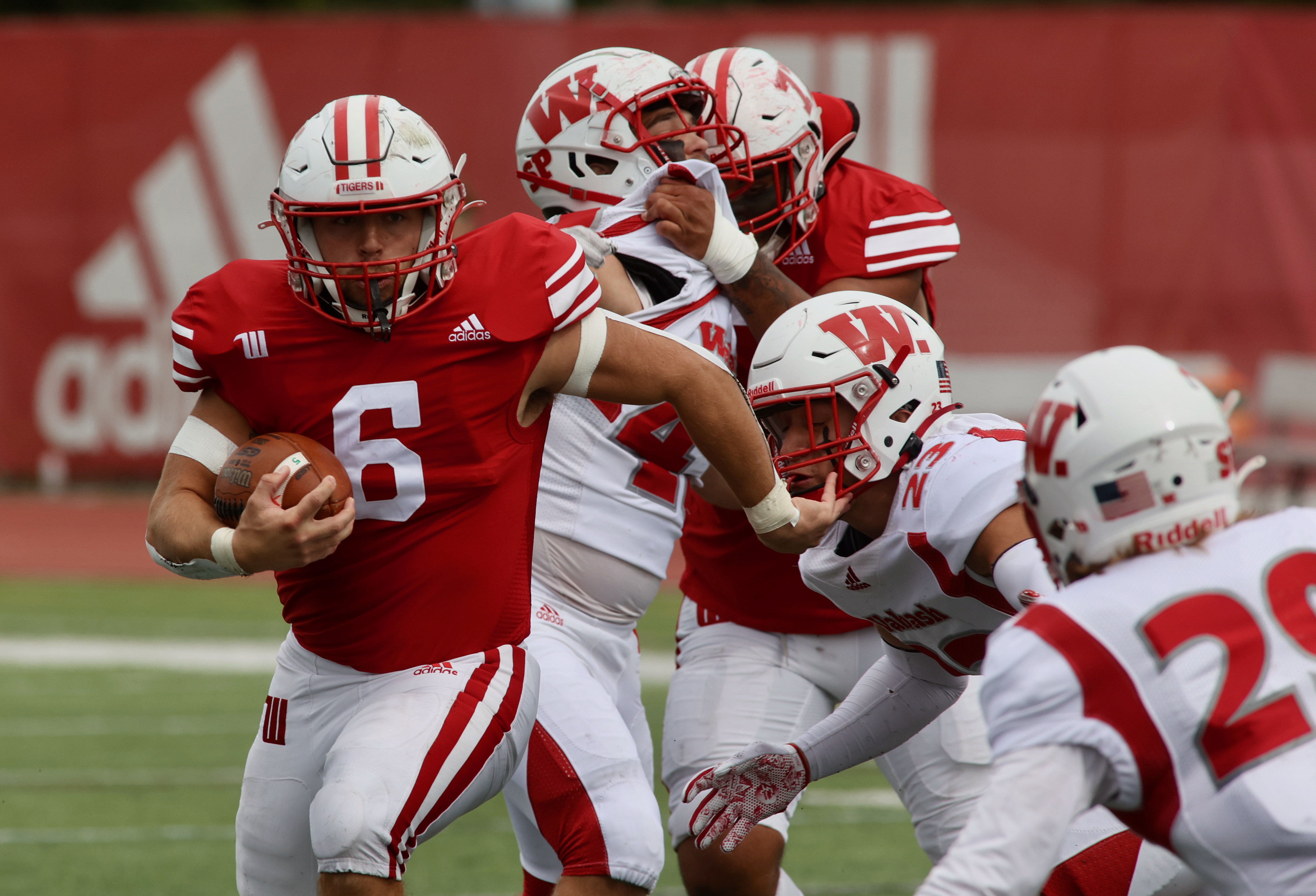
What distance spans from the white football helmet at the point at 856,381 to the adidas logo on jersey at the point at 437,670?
0.85 m

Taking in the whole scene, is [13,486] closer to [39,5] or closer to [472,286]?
[39,5]

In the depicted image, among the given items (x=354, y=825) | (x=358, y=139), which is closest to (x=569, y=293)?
(x=358, y=139)

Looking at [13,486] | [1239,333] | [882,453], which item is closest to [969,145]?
[1239,333]

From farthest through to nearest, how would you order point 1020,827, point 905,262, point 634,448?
point 905,262 → point 634,448 → point 1020,827

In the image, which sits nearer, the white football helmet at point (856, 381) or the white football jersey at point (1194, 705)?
→ the white football jersey at point (1194, 705)

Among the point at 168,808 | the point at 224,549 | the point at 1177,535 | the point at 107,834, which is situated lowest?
the point at 168,808

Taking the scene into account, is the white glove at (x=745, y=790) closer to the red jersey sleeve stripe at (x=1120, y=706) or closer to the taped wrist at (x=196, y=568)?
the taped wrist at (x=196, y=568)

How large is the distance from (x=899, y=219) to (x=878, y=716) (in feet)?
4.67

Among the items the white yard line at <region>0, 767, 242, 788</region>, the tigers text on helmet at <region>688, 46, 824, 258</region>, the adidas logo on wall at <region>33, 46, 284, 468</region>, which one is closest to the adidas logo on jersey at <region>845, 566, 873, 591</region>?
the tigers text on helmet at <region>688, 46, 824, 258</region>

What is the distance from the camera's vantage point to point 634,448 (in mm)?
3906

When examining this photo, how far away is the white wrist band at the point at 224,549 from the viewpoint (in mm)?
2840

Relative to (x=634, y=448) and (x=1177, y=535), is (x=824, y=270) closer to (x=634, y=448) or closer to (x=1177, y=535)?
(x=634, y=448)

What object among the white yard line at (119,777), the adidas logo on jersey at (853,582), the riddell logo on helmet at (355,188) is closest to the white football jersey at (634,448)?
the adidas logo on jersey at (853,582)

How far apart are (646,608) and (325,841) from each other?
1.29m
